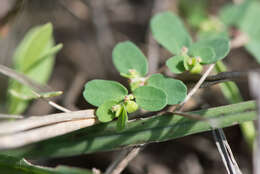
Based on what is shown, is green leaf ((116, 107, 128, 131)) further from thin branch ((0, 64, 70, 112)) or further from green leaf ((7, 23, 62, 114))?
green leaf ((7, 23, 62, 114))

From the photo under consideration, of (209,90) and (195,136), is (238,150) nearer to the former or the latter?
(195,136)

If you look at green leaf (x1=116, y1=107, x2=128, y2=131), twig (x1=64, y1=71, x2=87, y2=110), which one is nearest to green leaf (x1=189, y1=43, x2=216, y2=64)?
green leaf (x1=116, y1=107, x2=128, y2=131)

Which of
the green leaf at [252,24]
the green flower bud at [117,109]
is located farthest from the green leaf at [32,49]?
the green leaf at [252,24]

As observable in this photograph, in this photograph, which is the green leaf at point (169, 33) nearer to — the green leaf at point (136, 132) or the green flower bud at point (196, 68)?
the green flower bud at point (196, 68)

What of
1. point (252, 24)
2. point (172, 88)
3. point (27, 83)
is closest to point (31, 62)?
point (27, 83)

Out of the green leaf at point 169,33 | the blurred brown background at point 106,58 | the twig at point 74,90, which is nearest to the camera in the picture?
the green leaf at point 169,33
